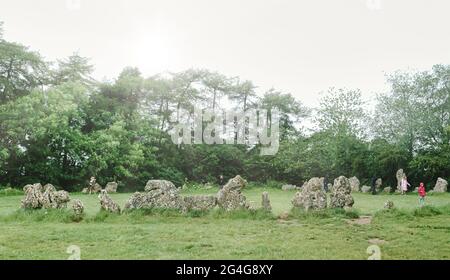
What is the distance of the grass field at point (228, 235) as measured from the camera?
9453 millimetres

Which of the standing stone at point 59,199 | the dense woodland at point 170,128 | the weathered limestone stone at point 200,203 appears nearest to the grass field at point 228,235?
the weathered limestone stone at point 200,203

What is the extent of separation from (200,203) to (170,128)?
1198 inches

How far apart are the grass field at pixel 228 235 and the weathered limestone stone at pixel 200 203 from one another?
1.35 ft

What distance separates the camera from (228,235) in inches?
461

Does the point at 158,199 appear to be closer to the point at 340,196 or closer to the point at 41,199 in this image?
the point at 41,199

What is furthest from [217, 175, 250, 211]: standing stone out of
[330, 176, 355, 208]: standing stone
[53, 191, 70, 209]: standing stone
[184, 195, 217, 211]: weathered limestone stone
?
[53, 191, 70, 209]: standing stone

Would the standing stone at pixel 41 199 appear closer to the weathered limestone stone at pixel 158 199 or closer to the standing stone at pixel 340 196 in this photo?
the weathered limestone stone at pixel 158 199

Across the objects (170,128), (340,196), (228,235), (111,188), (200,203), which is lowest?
(228,235)

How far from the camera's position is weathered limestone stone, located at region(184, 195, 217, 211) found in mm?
15438

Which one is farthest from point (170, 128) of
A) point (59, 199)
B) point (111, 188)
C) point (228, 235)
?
point (228, 235)

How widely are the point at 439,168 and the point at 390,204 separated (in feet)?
71.4

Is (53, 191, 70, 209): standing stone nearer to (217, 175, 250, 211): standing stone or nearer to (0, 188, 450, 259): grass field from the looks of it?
(0, 188, 450, 259): grass field
